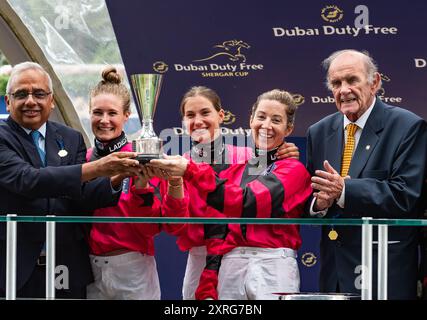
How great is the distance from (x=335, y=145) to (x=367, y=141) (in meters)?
0.18

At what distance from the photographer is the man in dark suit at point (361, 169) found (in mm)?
4523

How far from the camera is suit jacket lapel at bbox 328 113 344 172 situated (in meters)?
5.01

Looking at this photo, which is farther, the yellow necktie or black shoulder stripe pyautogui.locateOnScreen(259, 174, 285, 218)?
the yellow necktie

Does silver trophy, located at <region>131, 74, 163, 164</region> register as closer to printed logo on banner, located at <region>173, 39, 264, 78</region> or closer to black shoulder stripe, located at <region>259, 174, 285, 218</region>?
black shoulder stripe, located at <region>259, 174, 285, 218</region>

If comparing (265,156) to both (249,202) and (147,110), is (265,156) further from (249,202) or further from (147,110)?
(147,110)

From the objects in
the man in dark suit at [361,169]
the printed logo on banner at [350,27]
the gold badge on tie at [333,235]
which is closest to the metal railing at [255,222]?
the man in dark suit at [361,169]

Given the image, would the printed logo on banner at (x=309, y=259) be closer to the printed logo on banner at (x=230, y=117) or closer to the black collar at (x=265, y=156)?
the black collar at (x=265, y=156)

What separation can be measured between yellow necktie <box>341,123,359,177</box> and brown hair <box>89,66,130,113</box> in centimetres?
109

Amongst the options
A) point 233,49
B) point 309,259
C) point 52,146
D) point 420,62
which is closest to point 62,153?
point 52,146

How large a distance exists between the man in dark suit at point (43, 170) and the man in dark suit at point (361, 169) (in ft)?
3.03

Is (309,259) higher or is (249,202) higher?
(249,202)

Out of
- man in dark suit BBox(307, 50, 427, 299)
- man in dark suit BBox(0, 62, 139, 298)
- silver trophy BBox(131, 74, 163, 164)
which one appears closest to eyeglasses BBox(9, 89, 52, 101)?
man in dark suit BBox(0, 62, 139, 298)

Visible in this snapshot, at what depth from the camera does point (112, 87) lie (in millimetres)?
5164

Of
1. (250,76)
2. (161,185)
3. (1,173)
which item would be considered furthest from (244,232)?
(250,76)
